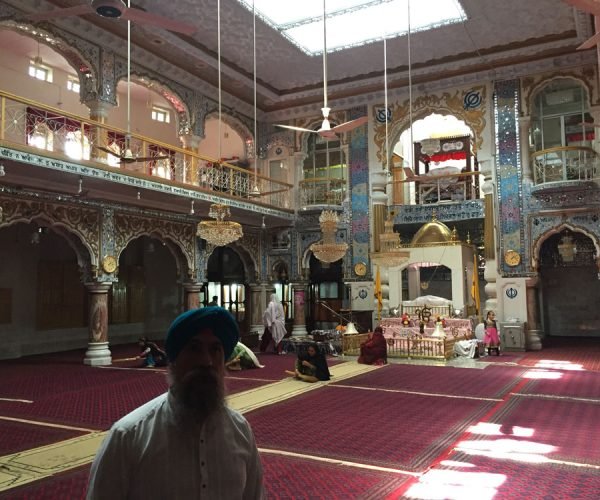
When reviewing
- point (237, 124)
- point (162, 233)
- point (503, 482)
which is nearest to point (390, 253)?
point (162, 233)

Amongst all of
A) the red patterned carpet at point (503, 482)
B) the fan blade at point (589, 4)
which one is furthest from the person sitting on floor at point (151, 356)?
the fan blade at point (589, 4)

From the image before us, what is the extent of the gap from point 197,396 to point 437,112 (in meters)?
11.6

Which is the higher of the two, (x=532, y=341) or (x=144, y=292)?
(x=144, y=292)

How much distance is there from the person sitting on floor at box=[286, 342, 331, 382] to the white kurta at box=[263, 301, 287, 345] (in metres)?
3.53

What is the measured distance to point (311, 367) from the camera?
7273mm

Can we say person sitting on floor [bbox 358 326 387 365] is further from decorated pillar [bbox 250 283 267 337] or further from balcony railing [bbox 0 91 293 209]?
decorated pillar [bbox 250 283 267 337]

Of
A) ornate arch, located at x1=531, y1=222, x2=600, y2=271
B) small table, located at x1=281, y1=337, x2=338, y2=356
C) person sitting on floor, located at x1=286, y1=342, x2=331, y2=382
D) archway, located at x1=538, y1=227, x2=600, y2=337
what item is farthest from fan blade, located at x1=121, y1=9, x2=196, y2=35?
archway, located at x1=538, y1=227, x2=600, y2=337

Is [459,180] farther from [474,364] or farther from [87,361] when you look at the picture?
[87,361]

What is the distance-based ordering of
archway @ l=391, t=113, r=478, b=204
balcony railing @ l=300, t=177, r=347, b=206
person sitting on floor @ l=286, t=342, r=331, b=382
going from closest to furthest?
person sitting on floor @ l=286, t=342, r=331, b=382 < balcony railing @ l=300, t=177, r=347, b=206 < archway @ l=391, t=113, r=478, b=204

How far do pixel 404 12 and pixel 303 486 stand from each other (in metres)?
8.10

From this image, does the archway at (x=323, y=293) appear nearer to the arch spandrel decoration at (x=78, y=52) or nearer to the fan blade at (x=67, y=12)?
the arch spandrel decoration at (x=78, y=52)

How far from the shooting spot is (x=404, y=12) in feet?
30.3

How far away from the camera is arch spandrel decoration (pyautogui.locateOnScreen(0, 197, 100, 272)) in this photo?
808 centimetres

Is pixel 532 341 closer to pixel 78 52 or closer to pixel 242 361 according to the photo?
pixel 242 361
